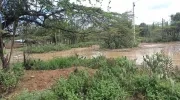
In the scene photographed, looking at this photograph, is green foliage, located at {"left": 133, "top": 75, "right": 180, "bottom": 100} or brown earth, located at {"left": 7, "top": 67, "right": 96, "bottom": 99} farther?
brown earth, located at {"left": 7, "top": 67, "right": 96, "bottom": 99}

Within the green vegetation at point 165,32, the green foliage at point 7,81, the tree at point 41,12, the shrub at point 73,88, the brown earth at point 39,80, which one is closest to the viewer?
the shrub at point 73,88

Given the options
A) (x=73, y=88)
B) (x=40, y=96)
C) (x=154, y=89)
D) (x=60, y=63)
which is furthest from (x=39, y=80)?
(x=154, y=89)

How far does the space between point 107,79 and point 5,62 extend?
4262 millimetres

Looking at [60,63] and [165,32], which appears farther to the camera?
[165,32]

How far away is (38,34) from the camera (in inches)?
511

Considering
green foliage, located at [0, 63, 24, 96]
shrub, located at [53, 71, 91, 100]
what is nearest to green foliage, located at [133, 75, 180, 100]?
shrub, located at [53, 71, 91, 100]

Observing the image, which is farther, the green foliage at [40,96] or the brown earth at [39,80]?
the brown earth at [39,80]

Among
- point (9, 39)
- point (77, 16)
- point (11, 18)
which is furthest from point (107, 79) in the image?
point (9, 39)

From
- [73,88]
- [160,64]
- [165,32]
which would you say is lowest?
[73,88]

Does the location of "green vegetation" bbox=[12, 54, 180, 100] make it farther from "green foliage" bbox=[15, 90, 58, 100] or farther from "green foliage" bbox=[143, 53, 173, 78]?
"green foliage" bbox=[143, 53, 173, 78]

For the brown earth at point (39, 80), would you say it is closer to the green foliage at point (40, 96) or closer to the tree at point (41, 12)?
the tree at point (41, 12)

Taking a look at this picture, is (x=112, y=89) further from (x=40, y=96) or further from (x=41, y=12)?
(x=41, y=12)

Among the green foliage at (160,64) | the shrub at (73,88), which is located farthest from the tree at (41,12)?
the shrub at (73,88)

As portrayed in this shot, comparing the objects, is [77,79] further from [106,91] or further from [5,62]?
[5,62]
